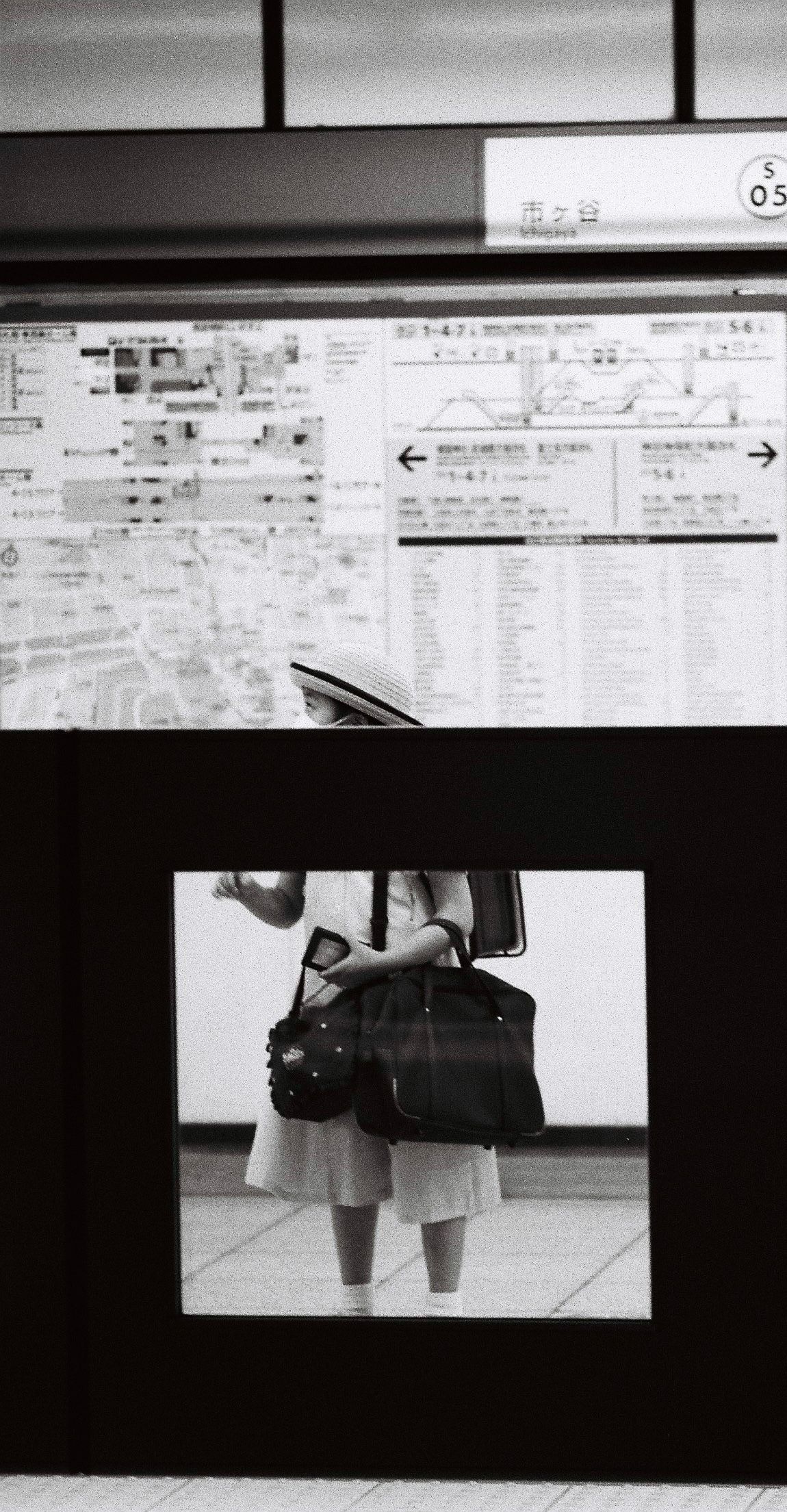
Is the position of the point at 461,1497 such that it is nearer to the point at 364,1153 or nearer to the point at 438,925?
the point at 364,1153

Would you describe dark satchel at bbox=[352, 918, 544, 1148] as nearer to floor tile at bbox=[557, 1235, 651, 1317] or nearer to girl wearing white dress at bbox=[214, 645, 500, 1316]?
girl wearing white dress at bbox=[214, 645, 500, 1316]

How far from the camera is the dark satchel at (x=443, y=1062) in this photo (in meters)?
3.07

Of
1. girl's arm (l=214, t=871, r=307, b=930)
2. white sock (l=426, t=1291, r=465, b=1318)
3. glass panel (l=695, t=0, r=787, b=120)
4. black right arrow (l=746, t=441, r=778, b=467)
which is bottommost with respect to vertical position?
white sock (l=426, t=1291, r=465, b=1318)

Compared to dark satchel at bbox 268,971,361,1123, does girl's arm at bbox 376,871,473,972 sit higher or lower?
higher

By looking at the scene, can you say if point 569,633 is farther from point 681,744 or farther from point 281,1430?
point 281,1430

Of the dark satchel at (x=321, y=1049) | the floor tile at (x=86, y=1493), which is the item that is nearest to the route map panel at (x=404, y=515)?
the dark satchel at (x=321, y=1049)

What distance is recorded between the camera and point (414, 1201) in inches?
122

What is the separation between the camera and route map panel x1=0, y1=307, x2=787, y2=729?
473 cm

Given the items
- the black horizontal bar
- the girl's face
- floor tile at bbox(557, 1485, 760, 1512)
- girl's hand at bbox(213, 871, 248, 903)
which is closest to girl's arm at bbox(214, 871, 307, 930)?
girl's hand at bbox(213, 871, 248, 903)

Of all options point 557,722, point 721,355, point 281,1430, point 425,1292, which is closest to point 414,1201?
point 425,1292

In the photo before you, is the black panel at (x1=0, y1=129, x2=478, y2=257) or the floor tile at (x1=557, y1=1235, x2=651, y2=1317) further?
the black panel at (x1=0, y1=129, x2=478, y2=257)

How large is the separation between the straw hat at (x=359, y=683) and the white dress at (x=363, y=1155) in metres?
0.43

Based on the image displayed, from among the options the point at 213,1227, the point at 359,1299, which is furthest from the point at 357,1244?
the point at 213,1227

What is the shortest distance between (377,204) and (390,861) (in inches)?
75.0
